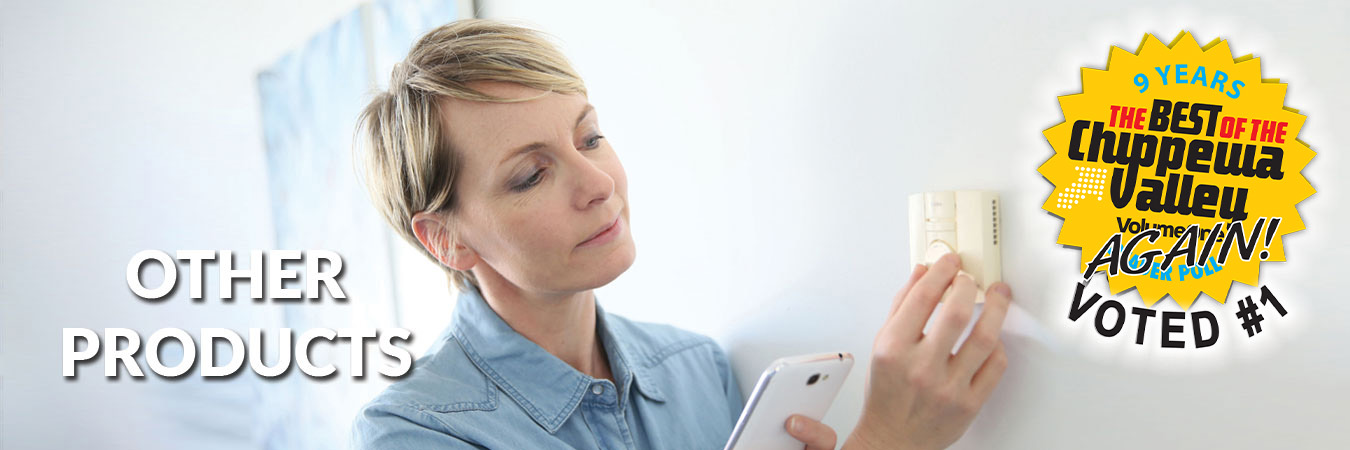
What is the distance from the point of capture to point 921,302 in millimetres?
765

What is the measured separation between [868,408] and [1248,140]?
384 millimetres

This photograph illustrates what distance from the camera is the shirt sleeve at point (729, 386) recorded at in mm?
1132

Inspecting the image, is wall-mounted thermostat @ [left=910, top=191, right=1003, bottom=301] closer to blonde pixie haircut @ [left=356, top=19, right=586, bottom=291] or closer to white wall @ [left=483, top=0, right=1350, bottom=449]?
white wall @ [left=483, top=0, right=1350, bottom=449]

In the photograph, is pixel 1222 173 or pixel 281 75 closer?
pixel 1222 173

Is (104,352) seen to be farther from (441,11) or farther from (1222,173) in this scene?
(1222,173)

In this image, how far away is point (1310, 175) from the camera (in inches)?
23.4

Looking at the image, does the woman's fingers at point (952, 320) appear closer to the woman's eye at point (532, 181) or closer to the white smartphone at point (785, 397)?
the white smartphone at point (785, 397)

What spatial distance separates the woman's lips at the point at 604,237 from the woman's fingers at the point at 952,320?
345 mm

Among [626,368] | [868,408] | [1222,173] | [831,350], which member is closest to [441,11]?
[626,368]

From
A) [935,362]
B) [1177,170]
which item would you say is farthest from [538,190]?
[1177,170]

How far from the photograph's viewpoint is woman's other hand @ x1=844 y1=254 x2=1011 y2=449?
2.47 ft

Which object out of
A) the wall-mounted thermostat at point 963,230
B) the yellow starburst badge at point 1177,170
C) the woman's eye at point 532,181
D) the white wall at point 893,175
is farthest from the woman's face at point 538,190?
the yellow starburst badge at point 1177,170

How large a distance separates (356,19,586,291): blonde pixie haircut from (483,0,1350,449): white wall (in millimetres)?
238

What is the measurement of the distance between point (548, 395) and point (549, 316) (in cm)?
10
